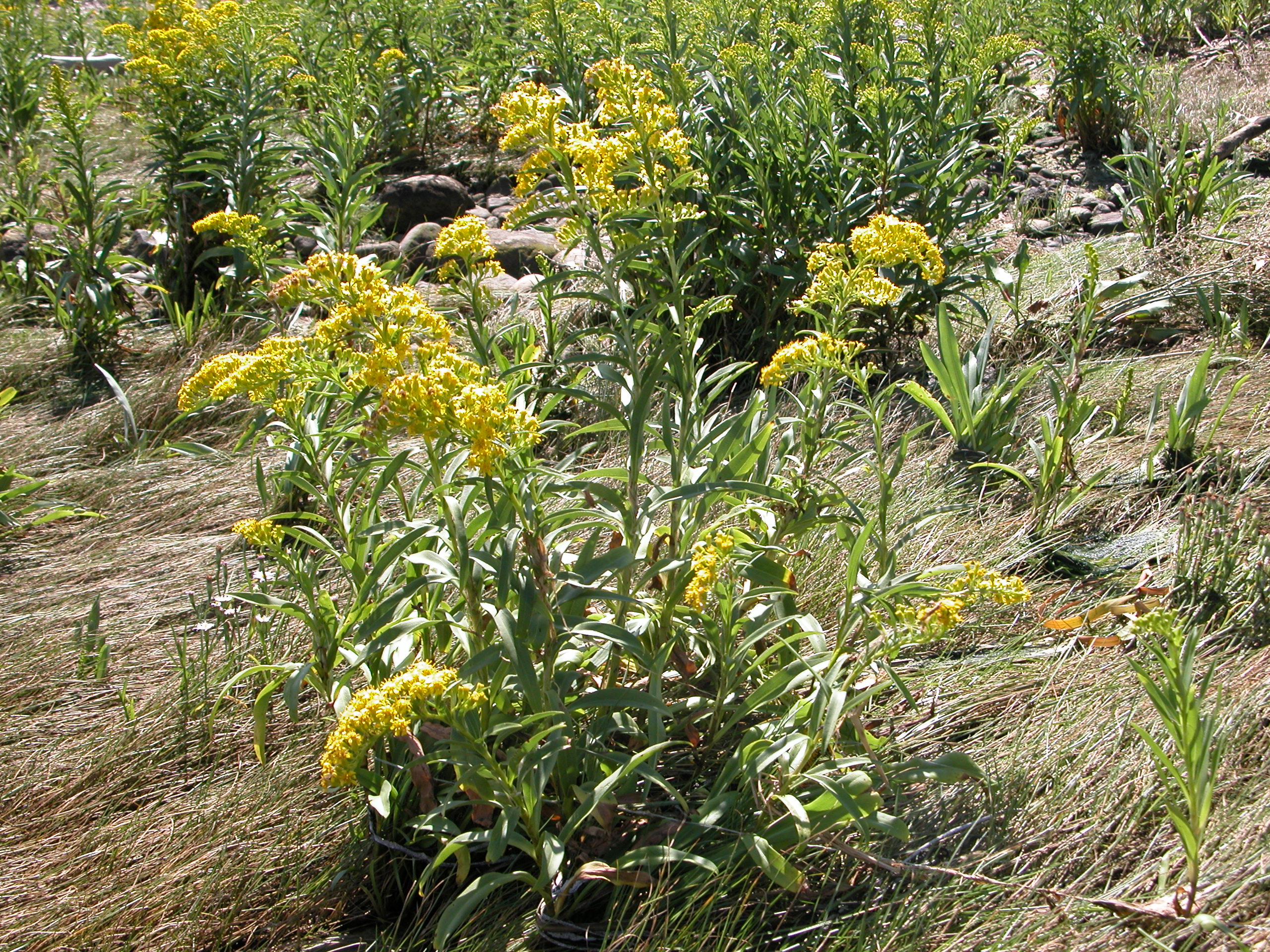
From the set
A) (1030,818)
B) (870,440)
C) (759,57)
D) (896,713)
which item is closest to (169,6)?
(759,57)

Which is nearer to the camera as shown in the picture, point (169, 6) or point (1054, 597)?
point (1054, 597)

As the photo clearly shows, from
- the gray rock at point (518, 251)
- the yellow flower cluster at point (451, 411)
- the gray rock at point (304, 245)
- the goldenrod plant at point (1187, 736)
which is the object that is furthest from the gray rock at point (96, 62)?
the goldenrod plant at point (1187, 736)

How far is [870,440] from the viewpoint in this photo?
3412mm

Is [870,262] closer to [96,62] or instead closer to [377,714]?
[377,714]

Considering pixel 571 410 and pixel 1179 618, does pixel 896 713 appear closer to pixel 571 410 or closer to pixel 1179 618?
pixel 1179 618

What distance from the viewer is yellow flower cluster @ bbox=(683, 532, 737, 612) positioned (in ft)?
5.60

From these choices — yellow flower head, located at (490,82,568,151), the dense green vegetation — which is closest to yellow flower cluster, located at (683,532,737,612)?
the dense green vegetation

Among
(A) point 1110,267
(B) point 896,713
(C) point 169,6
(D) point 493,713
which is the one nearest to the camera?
(D) point 493,713

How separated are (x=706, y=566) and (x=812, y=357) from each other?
499 millimetres

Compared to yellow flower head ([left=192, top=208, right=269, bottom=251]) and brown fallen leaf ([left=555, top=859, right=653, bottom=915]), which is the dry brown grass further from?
yellow flower head ([left=192, top=208, right=269, bottom=251])

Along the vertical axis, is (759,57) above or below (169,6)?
below

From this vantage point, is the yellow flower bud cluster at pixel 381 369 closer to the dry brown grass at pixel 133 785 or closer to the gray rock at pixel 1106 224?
the dry brown grass at pixel 133 785

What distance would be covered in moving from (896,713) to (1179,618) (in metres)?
0.69

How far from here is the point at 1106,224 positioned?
15.3 feet
